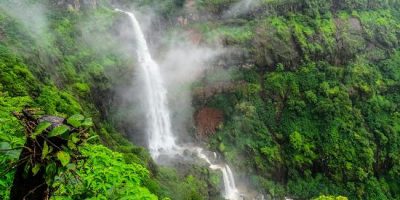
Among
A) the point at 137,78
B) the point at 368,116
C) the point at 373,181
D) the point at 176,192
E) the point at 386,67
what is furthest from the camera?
the point at 386,67

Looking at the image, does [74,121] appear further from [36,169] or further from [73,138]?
[36,169]

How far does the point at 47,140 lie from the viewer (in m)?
2.83

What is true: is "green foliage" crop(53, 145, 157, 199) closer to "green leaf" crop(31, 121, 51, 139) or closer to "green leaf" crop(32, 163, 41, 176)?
"green leaf" crop(32, 163, 41, 176)

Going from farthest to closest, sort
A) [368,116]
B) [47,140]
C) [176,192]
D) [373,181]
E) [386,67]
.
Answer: [386,67], [368,116], [373,181], [176,192], [47,140]

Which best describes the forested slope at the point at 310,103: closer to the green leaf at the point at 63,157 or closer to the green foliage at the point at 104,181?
the green foliage at the point at 104,181

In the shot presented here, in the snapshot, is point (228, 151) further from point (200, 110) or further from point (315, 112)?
point (315, 112)

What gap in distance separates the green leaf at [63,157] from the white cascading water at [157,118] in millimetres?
27560

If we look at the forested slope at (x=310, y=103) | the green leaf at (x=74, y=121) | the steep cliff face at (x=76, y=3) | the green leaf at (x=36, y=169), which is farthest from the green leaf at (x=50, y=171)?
the steep cliff face at (x=76, y=3)

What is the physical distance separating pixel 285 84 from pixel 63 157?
120ft

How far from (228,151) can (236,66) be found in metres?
8.58

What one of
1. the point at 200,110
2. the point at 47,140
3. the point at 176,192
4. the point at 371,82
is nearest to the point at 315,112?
the point at 371,82

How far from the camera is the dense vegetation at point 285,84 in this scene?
1147 inches

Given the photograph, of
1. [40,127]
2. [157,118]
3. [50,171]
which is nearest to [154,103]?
[157,118]

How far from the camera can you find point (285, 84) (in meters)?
38.2
